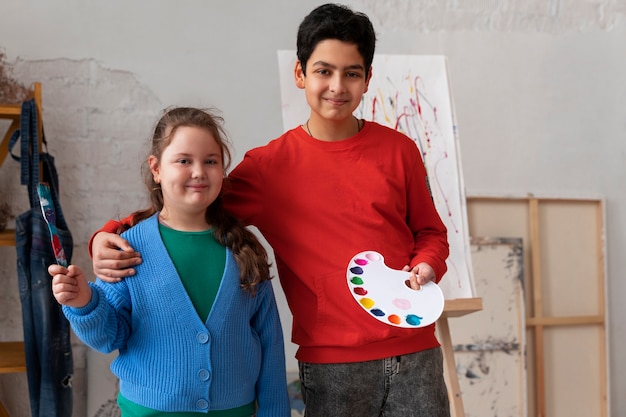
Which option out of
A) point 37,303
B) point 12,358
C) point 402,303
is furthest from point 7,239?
point 402,303

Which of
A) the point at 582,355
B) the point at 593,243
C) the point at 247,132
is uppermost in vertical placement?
the point at 247,132

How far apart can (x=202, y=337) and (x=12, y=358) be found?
4.12ft

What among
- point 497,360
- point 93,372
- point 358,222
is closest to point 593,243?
point 497,360

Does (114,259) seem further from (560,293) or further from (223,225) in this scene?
(560,293)

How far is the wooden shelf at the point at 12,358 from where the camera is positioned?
221 cm

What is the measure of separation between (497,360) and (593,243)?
0.74 metres

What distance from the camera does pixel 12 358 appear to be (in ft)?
7.51

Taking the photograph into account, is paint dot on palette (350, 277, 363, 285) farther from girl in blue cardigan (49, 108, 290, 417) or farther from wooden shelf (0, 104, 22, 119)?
wooden shelf (0, 104, 22, 119)

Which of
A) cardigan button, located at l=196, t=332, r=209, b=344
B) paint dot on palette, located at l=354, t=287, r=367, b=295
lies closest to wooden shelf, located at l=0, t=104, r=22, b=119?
cardigan button, located at l=196, t=332, r=209, b=344

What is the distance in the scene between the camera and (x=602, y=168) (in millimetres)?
3158

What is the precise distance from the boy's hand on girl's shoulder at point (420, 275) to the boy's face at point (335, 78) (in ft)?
1.22

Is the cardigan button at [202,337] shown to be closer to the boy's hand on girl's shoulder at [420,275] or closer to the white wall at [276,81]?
the boy's hand on girl's shoulder at [420,275]

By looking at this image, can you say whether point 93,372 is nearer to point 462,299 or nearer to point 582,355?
point 462,299

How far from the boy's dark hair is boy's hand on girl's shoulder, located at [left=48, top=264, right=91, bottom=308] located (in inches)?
27.6
